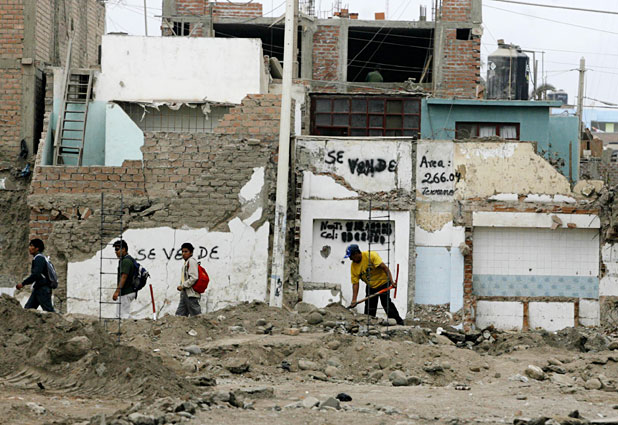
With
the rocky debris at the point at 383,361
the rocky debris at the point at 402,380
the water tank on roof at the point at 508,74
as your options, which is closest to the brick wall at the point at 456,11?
the water tank on roof at the point at 508,74

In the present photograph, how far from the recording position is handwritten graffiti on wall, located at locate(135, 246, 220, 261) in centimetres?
1847

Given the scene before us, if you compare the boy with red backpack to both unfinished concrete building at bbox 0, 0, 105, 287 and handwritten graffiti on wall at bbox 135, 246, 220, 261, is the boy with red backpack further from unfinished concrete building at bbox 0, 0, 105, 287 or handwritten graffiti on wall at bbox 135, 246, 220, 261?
unfinished concrete building at bbox 0, 0, 105, 287

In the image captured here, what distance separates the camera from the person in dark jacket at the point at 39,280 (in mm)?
13766

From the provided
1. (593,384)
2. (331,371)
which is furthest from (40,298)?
(593,384)

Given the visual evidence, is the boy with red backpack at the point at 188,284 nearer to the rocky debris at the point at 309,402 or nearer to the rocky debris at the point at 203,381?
the rocky debris at the point at 203,381

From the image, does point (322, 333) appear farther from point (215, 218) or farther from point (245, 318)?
point (215, 218)

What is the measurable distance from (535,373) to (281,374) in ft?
9.46

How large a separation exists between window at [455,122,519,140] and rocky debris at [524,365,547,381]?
47.5 feet

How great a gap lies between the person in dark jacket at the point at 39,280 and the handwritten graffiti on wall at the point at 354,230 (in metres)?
7.57

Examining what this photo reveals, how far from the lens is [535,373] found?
1112cm

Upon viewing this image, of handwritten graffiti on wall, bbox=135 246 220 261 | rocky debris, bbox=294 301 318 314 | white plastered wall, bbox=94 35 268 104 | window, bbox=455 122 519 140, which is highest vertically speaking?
white plastered wall, bbox=94 35 268 104

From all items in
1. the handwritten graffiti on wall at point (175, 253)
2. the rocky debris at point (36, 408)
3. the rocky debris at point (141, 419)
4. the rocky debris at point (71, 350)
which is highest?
the handwritten graffiti on wall at point (175, 253)

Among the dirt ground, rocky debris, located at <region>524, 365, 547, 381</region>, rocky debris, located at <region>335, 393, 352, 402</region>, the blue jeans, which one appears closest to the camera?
the dirt ground

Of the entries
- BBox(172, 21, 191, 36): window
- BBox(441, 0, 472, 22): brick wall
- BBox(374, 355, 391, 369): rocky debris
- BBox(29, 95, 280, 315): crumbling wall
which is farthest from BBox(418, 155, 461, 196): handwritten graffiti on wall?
BBox(172, 21, 191, 36): window
